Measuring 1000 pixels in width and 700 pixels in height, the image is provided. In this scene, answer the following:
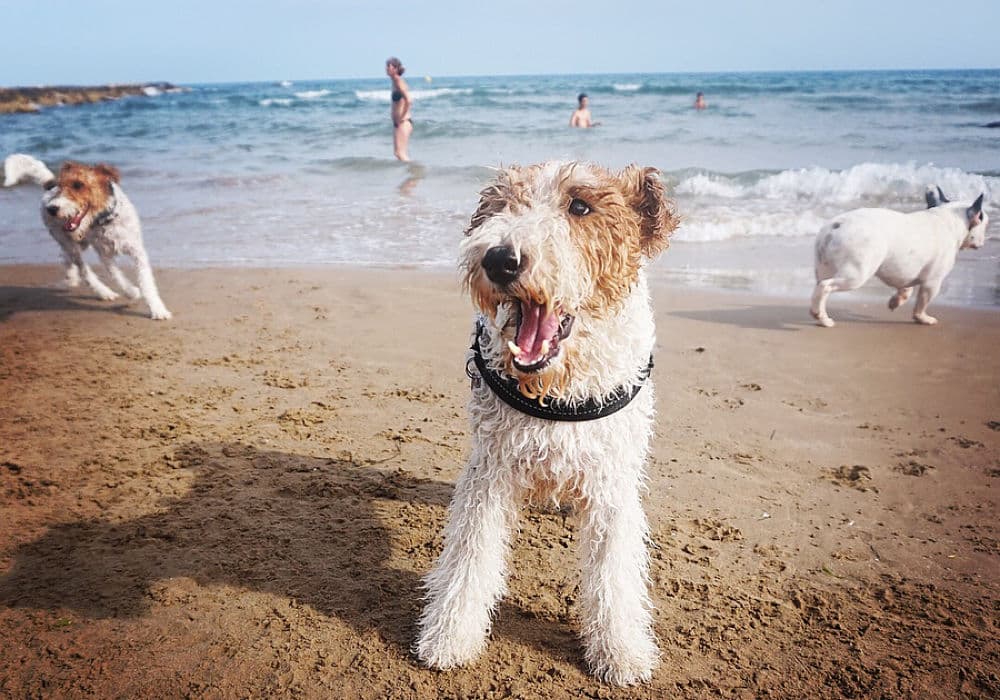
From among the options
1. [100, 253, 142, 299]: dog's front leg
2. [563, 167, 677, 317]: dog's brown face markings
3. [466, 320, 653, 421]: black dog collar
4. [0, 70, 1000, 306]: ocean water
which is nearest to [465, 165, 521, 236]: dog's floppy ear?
[563, 167, 677, 317]: dog's brown face markings

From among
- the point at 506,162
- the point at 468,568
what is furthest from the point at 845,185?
the point at 468,568

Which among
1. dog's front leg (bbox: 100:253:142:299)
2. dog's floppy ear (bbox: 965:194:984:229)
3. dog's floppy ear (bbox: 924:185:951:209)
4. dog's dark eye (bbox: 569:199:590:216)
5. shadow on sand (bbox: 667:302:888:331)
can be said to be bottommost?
shadow on sand (bbox: 667:302:888:331)

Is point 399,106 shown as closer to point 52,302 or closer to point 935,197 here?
point 52,302

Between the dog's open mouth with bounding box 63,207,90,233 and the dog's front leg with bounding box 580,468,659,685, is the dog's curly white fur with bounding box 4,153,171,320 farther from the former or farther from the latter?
the dog's front leg with bounding box 580,468,659,685

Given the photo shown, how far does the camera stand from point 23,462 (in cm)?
405

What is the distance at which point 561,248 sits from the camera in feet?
7.11

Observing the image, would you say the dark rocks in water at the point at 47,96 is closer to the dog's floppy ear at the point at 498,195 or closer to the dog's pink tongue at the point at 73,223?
the dog's pink tongue at the point at 73,223

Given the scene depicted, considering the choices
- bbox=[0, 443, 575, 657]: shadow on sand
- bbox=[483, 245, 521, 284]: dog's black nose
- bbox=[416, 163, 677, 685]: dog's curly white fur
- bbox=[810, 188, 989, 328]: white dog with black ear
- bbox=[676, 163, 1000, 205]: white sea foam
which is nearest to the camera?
bbox=[483, 245, 521, 284]: dog's black nose

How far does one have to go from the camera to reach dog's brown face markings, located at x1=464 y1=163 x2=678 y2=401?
7.01 feet

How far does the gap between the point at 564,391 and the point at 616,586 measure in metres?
0.93

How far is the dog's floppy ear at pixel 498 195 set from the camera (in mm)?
2391

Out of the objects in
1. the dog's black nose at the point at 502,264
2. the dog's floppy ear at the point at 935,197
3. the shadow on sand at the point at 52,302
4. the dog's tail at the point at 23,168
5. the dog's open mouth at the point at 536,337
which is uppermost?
the dog's black nose at the point at 502,264

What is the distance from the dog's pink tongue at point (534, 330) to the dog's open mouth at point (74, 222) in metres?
6.54

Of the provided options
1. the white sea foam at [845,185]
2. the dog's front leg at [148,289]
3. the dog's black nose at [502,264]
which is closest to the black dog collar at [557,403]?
the dog's black nose at [502,264]
